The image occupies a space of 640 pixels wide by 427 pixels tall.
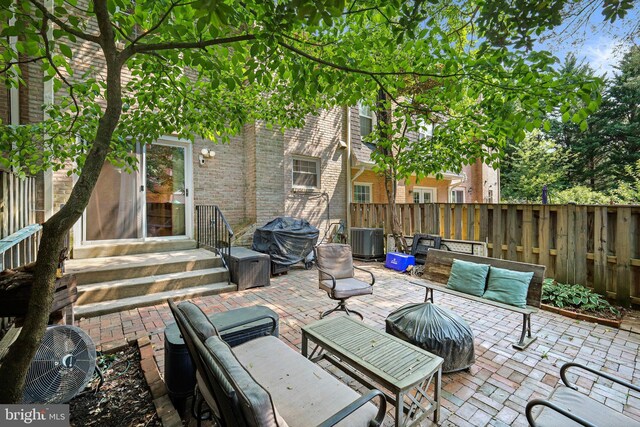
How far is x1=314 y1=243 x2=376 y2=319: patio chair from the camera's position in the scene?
12.8 ft

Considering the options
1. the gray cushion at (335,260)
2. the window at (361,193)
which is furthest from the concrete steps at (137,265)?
the window at (361,193)

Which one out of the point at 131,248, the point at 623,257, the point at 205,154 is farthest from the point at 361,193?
the point at 131,248

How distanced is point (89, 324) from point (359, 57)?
196 inches

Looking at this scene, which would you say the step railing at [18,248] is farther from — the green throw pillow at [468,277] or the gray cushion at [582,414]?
the green throw pillow at [468,277]

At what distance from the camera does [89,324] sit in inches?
148

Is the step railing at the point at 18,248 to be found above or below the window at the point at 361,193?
below

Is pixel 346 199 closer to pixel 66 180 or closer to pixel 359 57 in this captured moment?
pixel 359 57

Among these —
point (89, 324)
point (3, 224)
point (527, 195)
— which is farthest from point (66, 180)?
point (527, 195)

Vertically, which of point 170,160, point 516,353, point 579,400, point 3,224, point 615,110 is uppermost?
point 615,110

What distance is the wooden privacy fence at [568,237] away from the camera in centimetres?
433

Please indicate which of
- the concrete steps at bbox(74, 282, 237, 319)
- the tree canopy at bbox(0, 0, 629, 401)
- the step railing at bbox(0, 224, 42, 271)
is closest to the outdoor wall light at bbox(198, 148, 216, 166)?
the tree canopy at bbox(0, 0, 629, 401)

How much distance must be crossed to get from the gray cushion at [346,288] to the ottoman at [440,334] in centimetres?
106

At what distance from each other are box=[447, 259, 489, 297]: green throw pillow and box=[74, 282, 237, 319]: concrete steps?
153 inches

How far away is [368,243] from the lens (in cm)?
823
